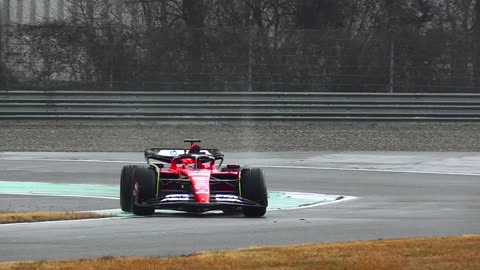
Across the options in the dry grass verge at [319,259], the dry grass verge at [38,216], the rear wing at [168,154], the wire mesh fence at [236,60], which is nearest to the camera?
the dry grass verge at [319,259]

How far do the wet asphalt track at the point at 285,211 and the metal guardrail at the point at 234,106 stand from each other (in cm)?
196

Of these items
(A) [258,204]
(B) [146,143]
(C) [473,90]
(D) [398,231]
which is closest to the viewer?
(D) [398,231]

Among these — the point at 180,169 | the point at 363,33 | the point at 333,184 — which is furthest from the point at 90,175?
the point at 363,33

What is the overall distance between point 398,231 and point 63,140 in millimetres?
14963

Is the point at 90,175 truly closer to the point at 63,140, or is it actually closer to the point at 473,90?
the point at 63,140

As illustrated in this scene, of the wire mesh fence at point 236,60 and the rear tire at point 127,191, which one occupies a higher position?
the wire mesh fence at point 236,60

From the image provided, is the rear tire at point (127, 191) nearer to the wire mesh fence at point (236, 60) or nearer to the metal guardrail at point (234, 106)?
the metal guardrail at point (234, 106)

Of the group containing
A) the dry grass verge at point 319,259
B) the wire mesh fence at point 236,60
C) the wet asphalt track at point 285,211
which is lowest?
the wet asphalt track at point 285,211

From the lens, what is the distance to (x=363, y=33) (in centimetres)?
2886

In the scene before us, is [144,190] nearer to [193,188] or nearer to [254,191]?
[193,188]

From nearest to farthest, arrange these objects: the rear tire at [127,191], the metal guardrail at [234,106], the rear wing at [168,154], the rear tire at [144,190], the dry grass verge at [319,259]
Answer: the dry grass verge at [319,259] < the rear tire at [144,190] < the rear tire at [127,191] < the rear wing at [168,154] < the metal guardrail at [234,106]

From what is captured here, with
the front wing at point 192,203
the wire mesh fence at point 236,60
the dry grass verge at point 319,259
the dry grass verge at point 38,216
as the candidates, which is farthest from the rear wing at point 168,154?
the wire mesh fence at point 236,60

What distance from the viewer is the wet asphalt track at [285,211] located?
11016mm

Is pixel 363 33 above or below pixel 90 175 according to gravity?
above
